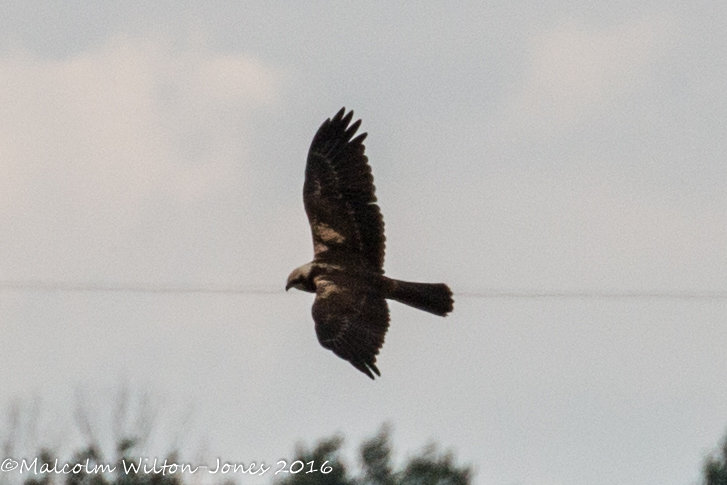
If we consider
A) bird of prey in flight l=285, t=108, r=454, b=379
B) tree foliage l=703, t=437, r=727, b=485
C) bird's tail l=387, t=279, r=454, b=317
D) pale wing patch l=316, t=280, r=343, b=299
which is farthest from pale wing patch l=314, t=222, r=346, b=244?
tree foliage l=703, t=437, r=727, b=485

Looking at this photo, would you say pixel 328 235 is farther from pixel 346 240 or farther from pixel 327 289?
pixel 327 289

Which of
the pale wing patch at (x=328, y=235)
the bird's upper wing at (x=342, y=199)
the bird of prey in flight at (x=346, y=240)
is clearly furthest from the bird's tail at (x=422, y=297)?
the pale wing patch at (x=328, y=235)

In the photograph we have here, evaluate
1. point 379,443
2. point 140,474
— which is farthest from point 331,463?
point 140,474

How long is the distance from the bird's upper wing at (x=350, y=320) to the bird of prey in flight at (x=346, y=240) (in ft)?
0.03

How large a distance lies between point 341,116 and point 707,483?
1781 centimetres

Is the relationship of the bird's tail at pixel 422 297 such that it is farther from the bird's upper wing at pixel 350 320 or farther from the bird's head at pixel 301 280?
the bird's head at pixel 301 280

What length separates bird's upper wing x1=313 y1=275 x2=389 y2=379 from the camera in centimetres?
2020

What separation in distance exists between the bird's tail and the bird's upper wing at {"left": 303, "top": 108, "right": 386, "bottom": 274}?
0.53 m

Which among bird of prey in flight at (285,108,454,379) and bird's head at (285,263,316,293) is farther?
bird's head at (285,263,316,293)

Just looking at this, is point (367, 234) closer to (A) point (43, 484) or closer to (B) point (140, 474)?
(A) point (43, 484)

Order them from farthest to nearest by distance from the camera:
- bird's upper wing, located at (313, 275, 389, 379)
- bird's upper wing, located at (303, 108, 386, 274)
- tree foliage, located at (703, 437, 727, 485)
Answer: tree foliage, located at (703, 437, 727, 485) → bird's upper wing, located at (303, 108, 386, 274) → bird's upper wing, located at (313, 275, 389, 379)

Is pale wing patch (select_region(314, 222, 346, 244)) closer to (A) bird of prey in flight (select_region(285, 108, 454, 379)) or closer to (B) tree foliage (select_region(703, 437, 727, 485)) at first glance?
(A) bird of prey in flight (select_region(285, 108, 454, 379))

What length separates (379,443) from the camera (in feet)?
129

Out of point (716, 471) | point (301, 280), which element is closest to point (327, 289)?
point (301, 280)
